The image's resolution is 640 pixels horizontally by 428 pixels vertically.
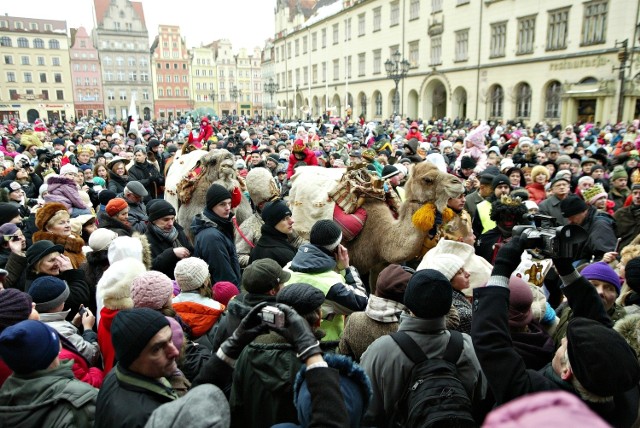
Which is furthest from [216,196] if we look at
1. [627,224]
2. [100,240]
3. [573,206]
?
[627,224]

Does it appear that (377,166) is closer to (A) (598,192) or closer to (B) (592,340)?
(A) (598,192)

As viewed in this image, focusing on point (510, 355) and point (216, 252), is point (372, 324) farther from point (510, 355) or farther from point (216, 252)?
point (216, 252)

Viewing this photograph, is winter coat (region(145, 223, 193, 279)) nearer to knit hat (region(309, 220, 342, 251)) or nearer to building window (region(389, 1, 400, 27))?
knit hat (region(309, 220, 342, 251))

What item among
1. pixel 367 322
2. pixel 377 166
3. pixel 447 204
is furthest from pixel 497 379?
pixel 377 166

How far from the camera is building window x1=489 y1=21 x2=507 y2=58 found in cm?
3200

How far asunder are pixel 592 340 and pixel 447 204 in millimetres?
3209

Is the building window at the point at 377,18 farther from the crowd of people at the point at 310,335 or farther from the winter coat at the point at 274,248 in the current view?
the winter coat at the point at 274,248

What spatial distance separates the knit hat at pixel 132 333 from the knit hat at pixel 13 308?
3.25 feet

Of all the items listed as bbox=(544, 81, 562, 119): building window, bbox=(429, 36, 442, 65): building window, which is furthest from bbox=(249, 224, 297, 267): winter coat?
bbox=(429, 36, 442, 65): building window

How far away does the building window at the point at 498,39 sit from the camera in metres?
32.0

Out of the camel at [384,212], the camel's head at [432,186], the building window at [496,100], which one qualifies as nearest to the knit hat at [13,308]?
the camel at [384,212]

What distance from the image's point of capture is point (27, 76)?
69188 mm

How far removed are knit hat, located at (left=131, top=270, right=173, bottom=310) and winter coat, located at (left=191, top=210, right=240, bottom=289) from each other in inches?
61.4

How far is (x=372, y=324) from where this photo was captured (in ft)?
9.13
